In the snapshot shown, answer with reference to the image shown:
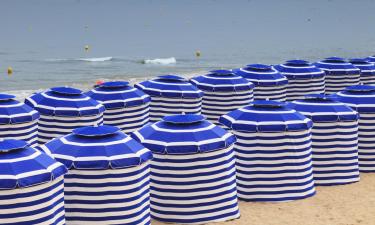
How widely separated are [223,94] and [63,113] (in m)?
5.39

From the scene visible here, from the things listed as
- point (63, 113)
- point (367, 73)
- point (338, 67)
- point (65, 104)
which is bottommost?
point (367, 73)

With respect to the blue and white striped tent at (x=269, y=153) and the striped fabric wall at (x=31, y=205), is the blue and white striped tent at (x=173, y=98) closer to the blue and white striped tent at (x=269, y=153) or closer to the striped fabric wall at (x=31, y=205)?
the blue and white striped tent at (x=269, y=153)

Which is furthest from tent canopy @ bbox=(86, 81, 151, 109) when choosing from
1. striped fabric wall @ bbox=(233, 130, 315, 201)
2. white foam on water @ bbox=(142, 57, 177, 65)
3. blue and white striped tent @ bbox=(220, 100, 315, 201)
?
white foam on water @ bbox=(142, 57, 177, 65)

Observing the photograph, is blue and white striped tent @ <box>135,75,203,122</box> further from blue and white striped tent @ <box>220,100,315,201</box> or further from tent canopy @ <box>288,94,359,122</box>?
blue and white striped tent @ <box>220,100,315,201</box>

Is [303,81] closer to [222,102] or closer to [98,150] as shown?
[222,102]

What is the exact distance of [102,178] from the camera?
1152cm

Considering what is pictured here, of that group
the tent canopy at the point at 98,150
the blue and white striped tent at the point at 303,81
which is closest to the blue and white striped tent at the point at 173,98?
the blue and white striped tent at the point at 303,81

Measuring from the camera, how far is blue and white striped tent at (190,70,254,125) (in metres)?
19.6

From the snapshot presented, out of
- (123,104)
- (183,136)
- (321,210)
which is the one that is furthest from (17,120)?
(321,210)

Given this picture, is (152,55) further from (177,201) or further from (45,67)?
(177,201)

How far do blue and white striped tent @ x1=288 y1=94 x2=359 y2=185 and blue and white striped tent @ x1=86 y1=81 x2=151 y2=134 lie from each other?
4603mm

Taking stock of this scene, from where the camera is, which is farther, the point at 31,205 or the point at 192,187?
the point at 192,187

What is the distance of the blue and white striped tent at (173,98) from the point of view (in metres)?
18.8

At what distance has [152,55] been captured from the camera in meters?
75.4
